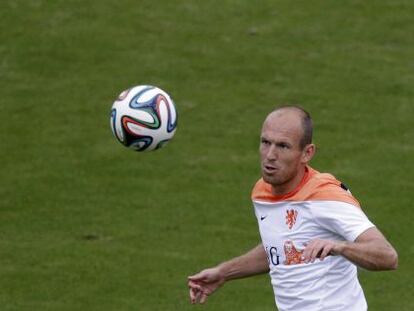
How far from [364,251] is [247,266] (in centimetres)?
148

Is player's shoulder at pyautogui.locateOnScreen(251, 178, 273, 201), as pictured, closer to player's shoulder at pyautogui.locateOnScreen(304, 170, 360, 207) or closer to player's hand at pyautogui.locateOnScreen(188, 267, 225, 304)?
player's shoulder at pyautogui.locateOnScreen(304, 170, 360, 207)

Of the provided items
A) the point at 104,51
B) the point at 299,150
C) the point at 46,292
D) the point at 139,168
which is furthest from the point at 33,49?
the point at 299,150

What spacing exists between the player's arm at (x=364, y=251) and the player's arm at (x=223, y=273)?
4.39 feet

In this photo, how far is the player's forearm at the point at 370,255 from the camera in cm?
646

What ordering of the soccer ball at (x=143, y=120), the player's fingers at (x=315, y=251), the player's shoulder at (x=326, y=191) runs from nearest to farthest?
the player's fingers at (x=315, y=251), the player's shoulder at (x=326, y=191), the soccer ball at (x=143, y=120)

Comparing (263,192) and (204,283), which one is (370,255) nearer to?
(263,192)

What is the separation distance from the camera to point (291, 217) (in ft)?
23.6

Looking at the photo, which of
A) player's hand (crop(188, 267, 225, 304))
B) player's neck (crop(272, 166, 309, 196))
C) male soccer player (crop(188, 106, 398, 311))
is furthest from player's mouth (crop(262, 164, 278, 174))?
player's hand (crop(188, 267, 225, 304))

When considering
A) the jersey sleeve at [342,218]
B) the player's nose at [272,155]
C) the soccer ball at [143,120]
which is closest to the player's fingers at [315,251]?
the jersey sleeve at [342,218]

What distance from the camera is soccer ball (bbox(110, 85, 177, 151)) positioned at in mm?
9734

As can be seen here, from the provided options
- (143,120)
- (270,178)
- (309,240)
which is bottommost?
(309,240)

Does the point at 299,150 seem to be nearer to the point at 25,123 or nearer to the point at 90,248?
the point at 90,248

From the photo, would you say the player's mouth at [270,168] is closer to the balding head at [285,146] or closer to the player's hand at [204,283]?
the balding head at [285,146]

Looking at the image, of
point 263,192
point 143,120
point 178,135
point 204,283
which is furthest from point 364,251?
point 178,135
